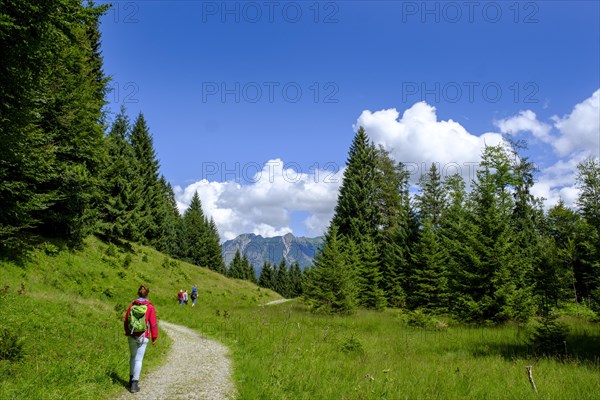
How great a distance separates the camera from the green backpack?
26.1ft

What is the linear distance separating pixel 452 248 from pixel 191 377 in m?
20.0

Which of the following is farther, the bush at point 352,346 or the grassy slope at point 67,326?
the bush at point 352,346

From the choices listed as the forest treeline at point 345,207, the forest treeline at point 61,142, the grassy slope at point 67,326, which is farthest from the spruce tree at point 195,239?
the grassy slope at point 67,326

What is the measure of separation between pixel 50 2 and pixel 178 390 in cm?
1045

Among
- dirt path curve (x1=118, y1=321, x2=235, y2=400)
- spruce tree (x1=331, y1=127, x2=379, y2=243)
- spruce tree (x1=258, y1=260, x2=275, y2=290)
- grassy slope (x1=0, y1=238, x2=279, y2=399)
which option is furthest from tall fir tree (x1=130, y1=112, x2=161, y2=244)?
spruce tree (x1=258, y1=260, x2=275, y2=290)

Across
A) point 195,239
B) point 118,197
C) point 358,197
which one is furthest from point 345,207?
point 195,239

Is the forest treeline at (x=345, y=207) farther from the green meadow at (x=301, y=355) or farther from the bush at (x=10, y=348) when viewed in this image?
the bush at (x=10, y=348)

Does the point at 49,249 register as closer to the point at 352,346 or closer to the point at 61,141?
the point at 61,141

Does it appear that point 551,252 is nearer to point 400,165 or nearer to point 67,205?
point 400,165

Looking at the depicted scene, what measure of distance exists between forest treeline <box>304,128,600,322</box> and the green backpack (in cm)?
1611

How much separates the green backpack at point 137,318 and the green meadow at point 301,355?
1185 mm

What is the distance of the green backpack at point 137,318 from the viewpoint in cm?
797

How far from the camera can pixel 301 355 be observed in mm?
11680

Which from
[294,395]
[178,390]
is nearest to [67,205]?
[178,390]
